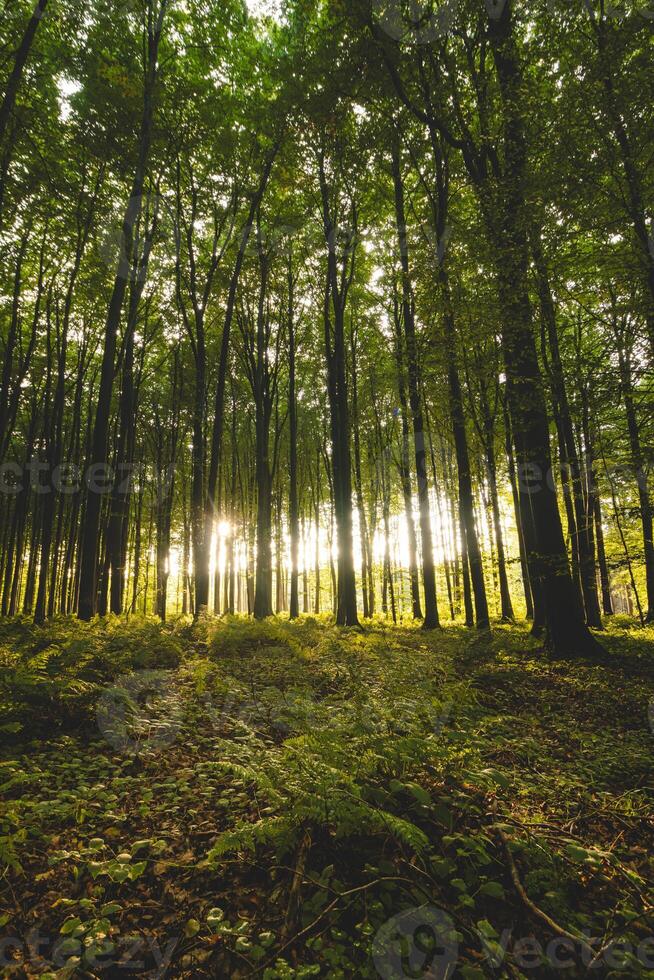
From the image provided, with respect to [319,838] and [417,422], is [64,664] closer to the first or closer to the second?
[319,838]

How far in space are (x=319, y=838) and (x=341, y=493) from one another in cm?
1217

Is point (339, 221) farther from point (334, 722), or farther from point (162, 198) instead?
point (334, 722)

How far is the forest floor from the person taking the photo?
2221mm

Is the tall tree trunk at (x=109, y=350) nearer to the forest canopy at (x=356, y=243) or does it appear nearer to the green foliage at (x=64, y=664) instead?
the forest canopy at (x=356, y=243)

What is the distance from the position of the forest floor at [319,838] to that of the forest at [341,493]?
0.07 ft

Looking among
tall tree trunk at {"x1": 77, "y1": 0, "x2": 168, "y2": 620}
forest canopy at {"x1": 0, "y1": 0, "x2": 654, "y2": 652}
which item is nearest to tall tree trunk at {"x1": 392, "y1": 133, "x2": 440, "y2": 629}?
forest canopy at {"x1": 0, "y1": 0, "x2": 654, "y2": 652}

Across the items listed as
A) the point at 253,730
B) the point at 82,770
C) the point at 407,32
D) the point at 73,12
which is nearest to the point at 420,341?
→ the point at 407,32

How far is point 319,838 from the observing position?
9.70 ft

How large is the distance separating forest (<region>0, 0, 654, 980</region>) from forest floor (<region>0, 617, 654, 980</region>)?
22 mm

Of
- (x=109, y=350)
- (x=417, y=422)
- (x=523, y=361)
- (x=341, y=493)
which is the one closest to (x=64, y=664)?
(x=109, y=350)

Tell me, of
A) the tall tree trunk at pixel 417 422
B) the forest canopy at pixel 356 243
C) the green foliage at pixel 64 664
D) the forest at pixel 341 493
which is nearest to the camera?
the forest at pixel 341 493

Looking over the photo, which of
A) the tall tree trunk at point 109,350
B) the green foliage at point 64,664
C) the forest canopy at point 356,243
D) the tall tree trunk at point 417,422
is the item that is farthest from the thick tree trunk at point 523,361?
the tall tree trunk at point 109,350

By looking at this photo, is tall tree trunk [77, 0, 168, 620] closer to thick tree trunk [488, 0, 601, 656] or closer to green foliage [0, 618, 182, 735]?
green foliage [0, 618, 182, 735]

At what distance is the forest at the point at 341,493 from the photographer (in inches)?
99.0
